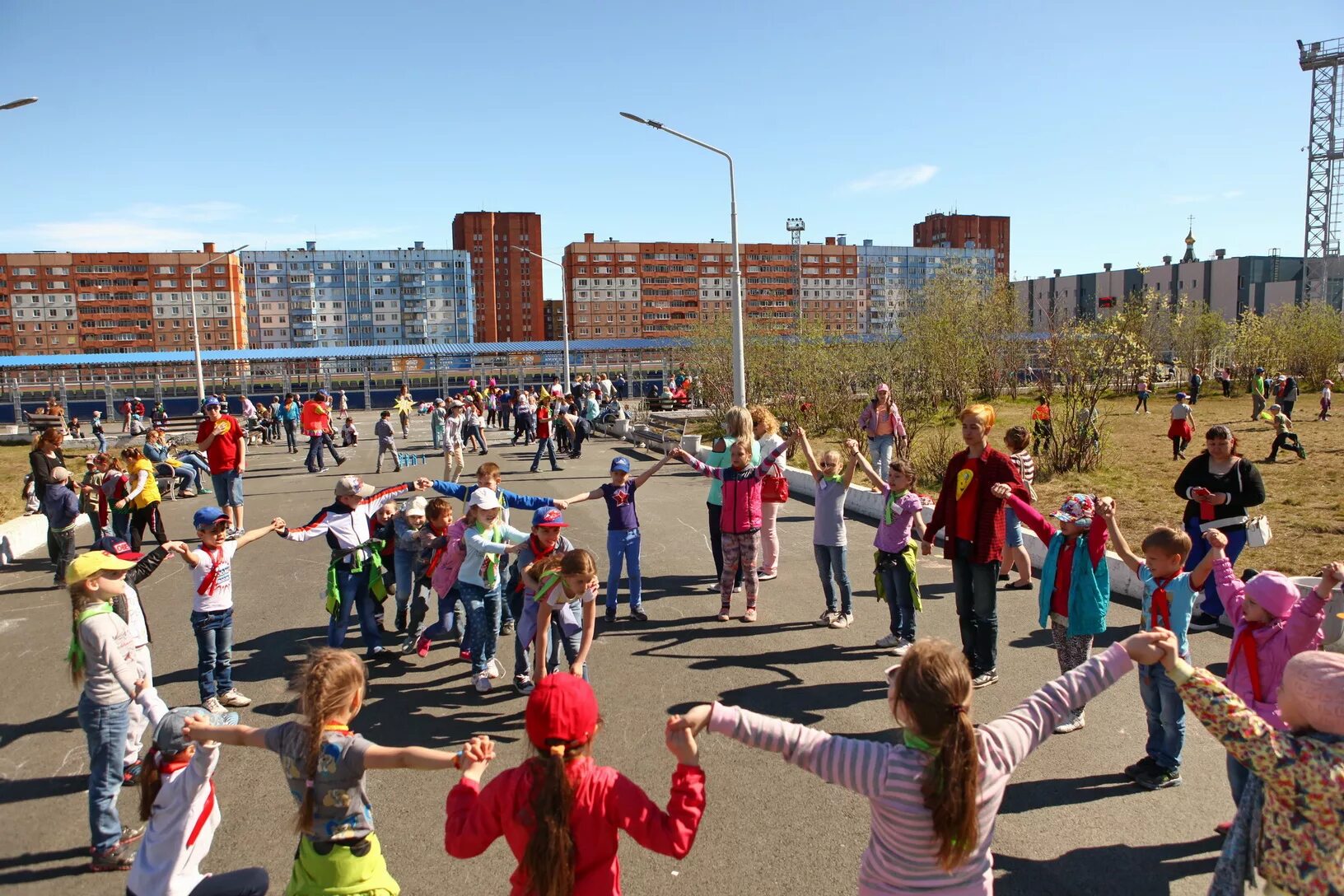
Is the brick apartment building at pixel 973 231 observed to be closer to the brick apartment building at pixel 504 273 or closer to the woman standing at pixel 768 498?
the brick apartment building at pixel 504 273

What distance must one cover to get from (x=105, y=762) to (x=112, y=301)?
12757 cm

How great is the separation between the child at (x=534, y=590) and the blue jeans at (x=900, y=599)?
250 cm

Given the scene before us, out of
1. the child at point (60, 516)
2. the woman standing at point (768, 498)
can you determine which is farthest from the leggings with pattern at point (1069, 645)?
the child at point (60, 516)

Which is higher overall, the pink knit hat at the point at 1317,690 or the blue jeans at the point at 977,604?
the pink knit hat at the point at 1317,690

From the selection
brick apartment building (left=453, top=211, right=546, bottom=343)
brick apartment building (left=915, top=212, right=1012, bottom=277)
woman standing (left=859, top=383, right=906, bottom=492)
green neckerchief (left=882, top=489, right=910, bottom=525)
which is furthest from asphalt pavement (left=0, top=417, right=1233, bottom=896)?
brick apartment building (left=915, top=212, right=1012, bottom=277)

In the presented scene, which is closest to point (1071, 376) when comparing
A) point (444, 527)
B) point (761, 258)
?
point (444, 527)

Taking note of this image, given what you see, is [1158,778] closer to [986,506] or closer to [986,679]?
[986,679]

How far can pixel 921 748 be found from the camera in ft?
8.18

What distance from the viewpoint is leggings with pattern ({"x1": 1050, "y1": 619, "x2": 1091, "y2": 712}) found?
5.28 m

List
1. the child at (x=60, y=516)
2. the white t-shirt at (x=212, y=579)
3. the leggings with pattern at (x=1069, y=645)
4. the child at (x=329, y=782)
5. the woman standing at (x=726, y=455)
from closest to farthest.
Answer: the child at (x=329, y=782), the leggings with pattern at (x=1069, y=645), the white t-shirt at (x=212, y=579), the woman standing at (x=726, y=455), the child at (x=60, y=516)

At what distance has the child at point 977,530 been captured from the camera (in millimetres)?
5770

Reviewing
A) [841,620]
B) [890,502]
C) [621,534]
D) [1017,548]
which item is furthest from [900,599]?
[621,534]

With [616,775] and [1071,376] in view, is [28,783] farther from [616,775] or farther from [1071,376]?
[1071,376]

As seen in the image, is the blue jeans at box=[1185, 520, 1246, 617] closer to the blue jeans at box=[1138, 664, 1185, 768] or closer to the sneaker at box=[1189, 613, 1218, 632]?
the sneaker at box=[1189, 613, 1218, 632]
